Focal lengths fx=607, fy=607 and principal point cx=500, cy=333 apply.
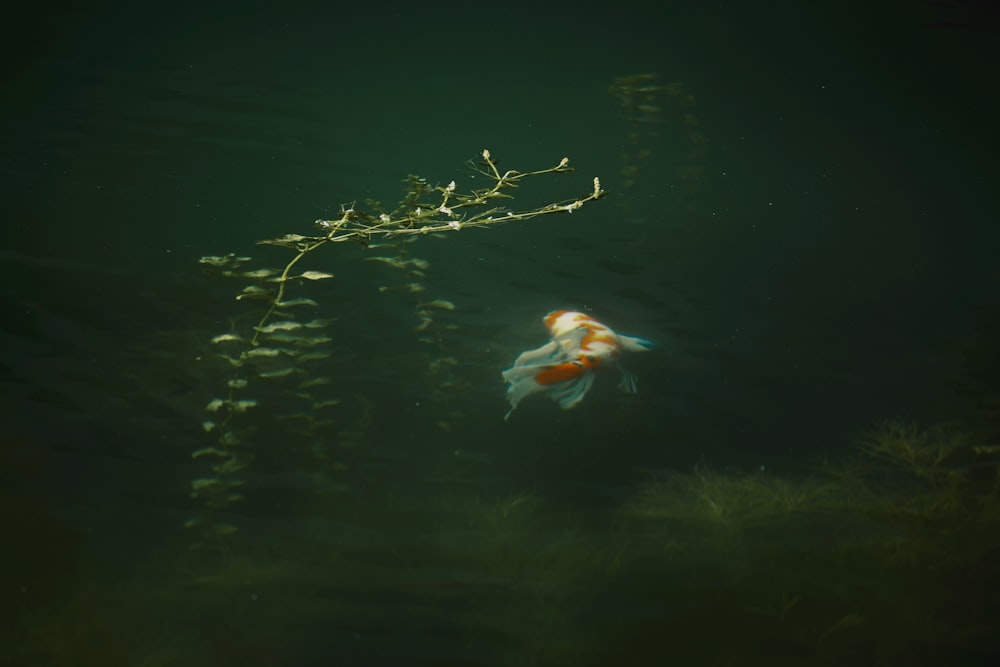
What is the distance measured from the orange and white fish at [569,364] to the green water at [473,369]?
505 millimetres

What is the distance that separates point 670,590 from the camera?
11.3 ft

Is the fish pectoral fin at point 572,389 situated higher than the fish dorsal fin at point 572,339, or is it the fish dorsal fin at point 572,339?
the fish dorsal fin at point 572,339

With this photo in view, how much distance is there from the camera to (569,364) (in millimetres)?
3666

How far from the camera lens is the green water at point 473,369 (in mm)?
3396

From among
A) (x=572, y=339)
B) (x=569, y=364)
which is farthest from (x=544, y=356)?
(x=569, y=364)

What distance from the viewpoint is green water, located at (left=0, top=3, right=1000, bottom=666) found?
11.1 feet

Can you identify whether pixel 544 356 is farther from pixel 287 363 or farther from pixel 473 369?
pixel 287 363

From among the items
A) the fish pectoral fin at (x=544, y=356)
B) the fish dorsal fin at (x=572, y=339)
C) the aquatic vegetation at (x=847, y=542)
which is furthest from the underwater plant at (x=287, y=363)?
the aquatic vegetation at (x=847, y=542)

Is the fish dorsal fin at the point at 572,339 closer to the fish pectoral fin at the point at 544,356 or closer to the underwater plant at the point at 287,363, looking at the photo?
the fish pectoral fin at the point at 544,356

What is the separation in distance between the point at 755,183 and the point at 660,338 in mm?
5726

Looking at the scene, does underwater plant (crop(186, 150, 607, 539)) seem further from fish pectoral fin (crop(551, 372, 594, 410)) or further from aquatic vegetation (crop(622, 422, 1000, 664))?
aquatic vegetation (crop(622, 422, 1000, 664))

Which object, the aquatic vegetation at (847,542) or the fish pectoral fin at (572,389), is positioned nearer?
the aquatic vegetation at (847,542)

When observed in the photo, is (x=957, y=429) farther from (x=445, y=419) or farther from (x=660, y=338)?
(x=445, y=419)

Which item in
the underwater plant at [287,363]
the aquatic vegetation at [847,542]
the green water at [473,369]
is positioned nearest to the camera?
the underwater plant at [287,363]
